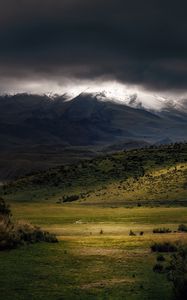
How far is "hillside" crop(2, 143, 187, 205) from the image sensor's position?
8531cm

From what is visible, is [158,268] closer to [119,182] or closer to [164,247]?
[164,247]

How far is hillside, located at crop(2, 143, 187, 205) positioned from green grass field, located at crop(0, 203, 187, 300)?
3693 centimetres

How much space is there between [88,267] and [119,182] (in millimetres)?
70089

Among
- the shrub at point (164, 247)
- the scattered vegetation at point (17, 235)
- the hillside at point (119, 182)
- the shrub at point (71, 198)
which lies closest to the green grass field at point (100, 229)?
the hillside at point (119, 182)

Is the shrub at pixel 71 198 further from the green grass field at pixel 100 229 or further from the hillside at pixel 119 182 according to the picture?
the green grass field at pixel 100 229

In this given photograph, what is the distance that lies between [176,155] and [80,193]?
25.8 m

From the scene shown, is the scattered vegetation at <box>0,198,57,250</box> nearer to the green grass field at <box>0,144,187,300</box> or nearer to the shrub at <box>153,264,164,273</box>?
the green grass field at <box>0,144,187,300</box>

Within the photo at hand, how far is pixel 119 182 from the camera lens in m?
96.6

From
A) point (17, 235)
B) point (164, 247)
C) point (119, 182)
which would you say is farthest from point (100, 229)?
point (119, 182)

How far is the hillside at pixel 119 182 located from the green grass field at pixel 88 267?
36930mm

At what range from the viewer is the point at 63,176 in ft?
362

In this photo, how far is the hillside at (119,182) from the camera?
3359 inches

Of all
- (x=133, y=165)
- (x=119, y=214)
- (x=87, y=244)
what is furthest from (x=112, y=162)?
(x=87, y=244)

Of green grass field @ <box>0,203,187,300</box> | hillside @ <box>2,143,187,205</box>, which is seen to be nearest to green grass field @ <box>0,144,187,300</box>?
green grass field @ <box>0,203,187,300</box>
